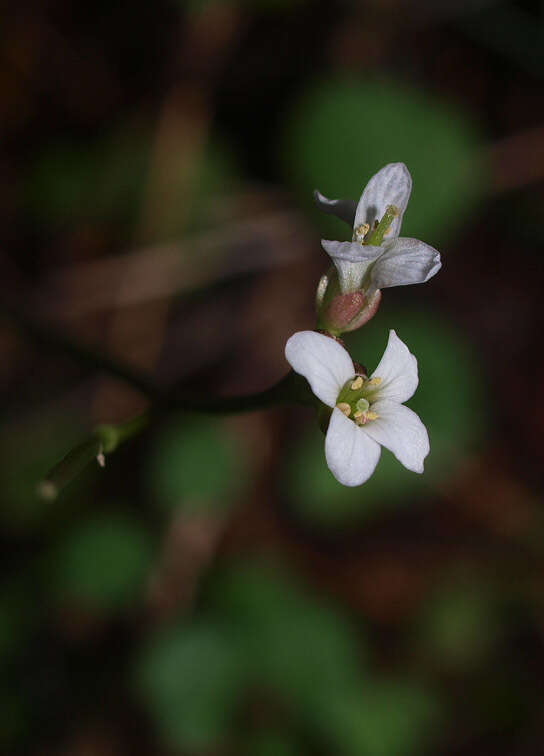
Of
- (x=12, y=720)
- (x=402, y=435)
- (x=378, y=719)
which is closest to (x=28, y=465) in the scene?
(x=12, y=720)

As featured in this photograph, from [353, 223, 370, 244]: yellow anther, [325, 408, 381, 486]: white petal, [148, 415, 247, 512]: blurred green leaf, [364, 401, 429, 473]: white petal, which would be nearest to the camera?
Result: [325, 408, 381, 486]: white petal

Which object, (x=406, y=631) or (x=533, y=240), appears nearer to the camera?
(x=406, y=631)

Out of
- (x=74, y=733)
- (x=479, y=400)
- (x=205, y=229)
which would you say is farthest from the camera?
(x=205, y=229)

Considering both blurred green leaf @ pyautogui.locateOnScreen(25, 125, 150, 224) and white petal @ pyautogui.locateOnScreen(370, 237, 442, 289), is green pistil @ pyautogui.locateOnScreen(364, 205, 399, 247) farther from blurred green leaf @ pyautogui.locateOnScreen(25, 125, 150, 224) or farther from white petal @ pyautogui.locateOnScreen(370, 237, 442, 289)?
blurred green leaf @ pyautogui.locateOnScreen(25, 125, 150, 224)

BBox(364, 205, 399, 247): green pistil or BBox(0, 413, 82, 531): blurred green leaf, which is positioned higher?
BBox(364, 205, 399, 247): green pistil

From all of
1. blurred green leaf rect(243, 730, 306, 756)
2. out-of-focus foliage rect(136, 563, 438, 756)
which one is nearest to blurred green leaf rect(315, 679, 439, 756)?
out-of-focus foliage rect(136, 563, 438, 756)

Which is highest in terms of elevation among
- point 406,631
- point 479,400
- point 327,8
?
point 327,8

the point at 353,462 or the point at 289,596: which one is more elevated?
the point at 353,462

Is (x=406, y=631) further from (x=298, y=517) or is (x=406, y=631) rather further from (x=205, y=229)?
(x=205, y=229)

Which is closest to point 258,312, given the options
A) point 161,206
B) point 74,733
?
point 161,206
